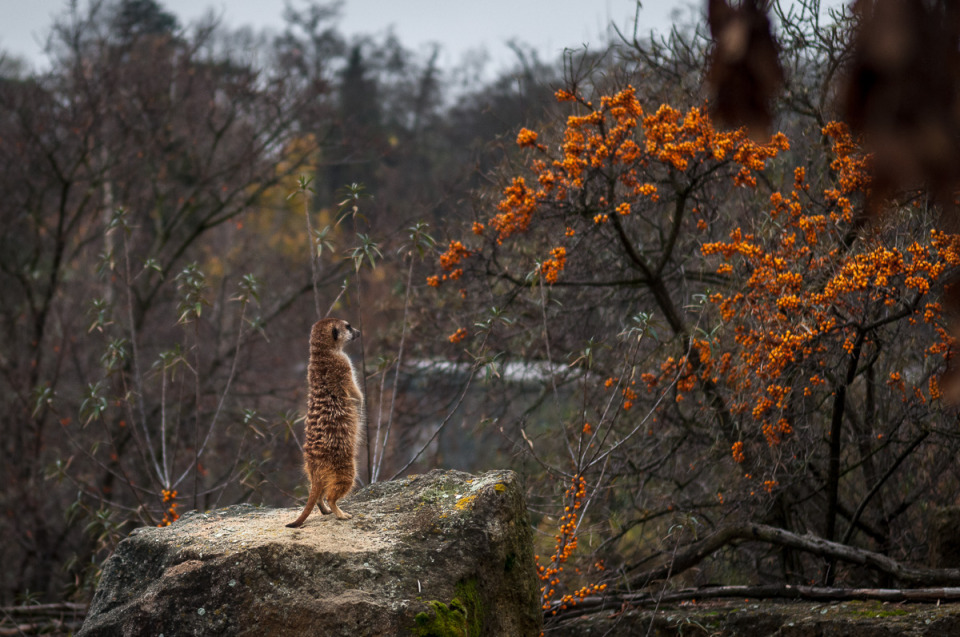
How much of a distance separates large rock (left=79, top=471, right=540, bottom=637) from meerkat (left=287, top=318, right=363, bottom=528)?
6.5 inches

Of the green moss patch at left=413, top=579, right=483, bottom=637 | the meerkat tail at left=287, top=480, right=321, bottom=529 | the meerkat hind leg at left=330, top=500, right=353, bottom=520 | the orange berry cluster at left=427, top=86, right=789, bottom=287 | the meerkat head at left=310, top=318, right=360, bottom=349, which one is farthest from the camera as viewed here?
the orange berry cluster at left=427, top=86, right=789, bottom=287

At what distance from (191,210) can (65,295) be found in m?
2.84

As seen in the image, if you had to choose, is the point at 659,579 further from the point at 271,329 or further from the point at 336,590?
the point at 271,329

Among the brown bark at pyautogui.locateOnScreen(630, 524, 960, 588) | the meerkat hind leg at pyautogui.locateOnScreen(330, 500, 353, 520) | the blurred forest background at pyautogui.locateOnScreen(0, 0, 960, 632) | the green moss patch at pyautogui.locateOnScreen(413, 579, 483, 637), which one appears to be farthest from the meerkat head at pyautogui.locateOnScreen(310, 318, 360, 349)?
the brown bark at pyautogui.locateOnScreen(630, 524, 960, 588)

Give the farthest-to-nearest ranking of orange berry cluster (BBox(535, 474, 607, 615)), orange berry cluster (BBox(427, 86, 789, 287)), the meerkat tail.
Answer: orange berry cluster (BBox(427, 86, 789, 287)) → orange berry cluster (BBox(535, 474, 607, 615)) → the meerkat tail

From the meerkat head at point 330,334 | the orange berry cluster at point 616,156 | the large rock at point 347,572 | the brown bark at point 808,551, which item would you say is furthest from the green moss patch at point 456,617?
the orange berry cluster at point 616,156

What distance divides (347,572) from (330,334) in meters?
1.33

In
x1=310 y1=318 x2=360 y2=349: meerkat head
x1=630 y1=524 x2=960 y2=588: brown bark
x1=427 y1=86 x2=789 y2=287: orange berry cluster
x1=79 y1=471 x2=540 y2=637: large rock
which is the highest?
x1=427 y1=86 x2=789 y2=287: orange berry cluster

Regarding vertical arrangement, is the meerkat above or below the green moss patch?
above

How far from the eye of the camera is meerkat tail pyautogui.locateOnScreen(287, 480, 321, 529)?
416 cm

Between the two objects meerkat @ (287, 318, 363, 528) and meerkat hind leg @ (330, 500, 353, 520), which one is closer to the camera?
meerkat @ (287, 318, 363, 528)

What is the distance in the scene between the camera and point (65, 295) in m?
16.2

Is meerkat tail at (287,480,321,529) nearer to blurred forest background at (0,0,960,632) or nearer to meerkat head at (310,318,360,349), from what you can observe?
meerkat head at (310,318,360,349)

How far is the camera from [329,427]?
4371 mm
